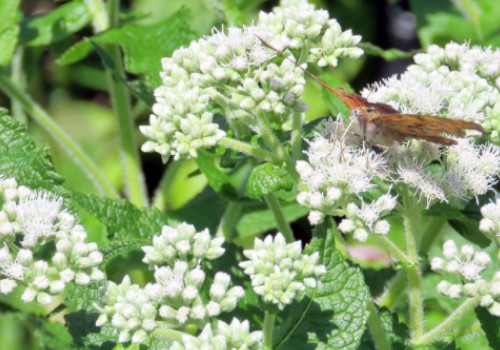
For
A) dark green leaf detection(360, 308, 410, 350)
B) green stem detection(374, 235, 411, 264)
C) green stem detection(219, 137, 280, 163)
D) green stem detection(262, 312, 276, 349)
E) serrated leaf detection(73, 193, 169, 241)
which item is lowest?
dark green leaf detection(360, 308, 410, 350)

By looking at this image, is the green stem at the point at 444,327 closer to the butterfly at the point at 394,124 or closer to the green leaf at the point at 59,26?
the butterfly at the point at 394,124

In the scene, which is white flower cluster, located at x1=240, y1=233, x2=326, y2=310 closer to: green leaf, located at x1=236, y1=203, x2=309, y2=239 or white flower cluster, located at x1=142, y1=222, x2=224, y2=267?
white flower cluster, located at x1=142, y1=222, x2=224, y2=267

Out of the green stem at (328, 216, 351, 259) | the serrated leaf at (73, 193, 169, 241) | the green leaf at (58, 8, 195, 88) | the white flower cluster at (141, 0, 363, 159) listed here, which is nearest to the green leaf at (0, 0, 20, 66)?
the green leaf at (58, 8, 195, 88)

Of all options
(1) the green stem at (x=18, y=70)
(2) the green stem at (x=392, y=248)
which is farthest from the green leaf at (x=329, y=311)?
(1) the green stem at (x=18, y=70)

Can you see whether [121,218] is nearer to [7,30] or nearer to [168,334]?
[168,334]

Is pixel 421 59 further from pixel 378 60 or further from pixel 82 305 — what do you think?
pixel 378 60

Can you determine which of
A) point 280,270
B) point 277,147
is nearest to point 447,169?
point 277,147
